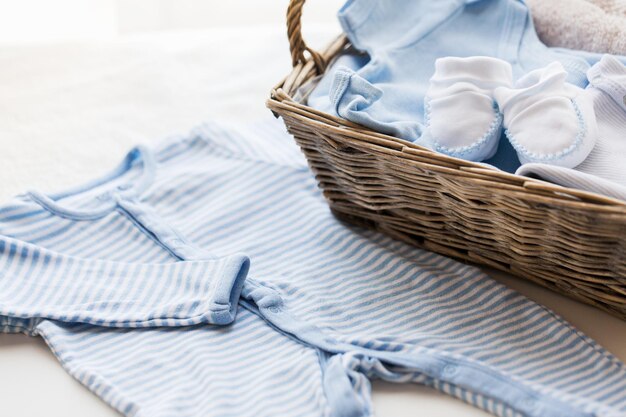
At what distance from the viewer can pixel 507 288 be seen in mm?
844

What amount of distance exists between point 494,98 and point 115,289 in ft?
1.57

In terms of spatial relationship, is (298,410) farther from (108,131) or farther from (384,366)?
(108,131)

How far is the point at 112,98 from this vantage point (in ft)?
4.27

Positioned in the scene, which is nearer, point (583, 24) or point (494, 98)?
point (494, 98)

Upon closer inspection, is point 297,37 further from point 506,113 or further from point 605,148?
point 605,148

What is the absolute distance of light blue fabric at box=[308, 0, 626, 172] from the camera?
984 millimetres

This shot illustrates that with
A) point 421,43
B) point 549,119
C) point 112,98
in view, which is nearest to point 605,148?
point 549,119

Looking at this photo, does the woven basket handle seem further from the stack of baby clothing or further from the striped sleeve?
the striped sleeve

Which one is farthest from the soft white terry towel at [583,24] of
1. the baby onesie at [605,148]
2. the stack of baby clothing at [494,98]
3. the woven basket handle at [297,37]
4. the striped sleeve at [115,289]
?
the striped sleeve at [115,289]

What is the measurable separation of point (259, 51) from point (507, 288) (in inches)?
29.1

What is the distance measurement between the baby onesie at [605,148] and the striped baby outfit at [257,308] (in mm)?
147

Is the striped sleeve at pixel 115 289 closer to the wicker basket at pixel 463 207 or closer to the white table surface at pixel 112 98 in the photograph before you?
the white table surface at pixel 112 98

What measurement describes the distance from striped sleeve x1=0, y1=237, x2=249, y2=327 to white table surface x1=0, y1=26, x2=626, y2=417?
5 cm

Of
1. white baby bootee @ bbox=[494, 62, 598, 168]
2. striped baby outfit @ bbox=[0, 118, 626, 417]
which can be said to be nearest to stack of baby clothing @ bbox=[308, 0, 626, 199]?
white baby bootee @ bbox=[494, 62, 598, 168]
